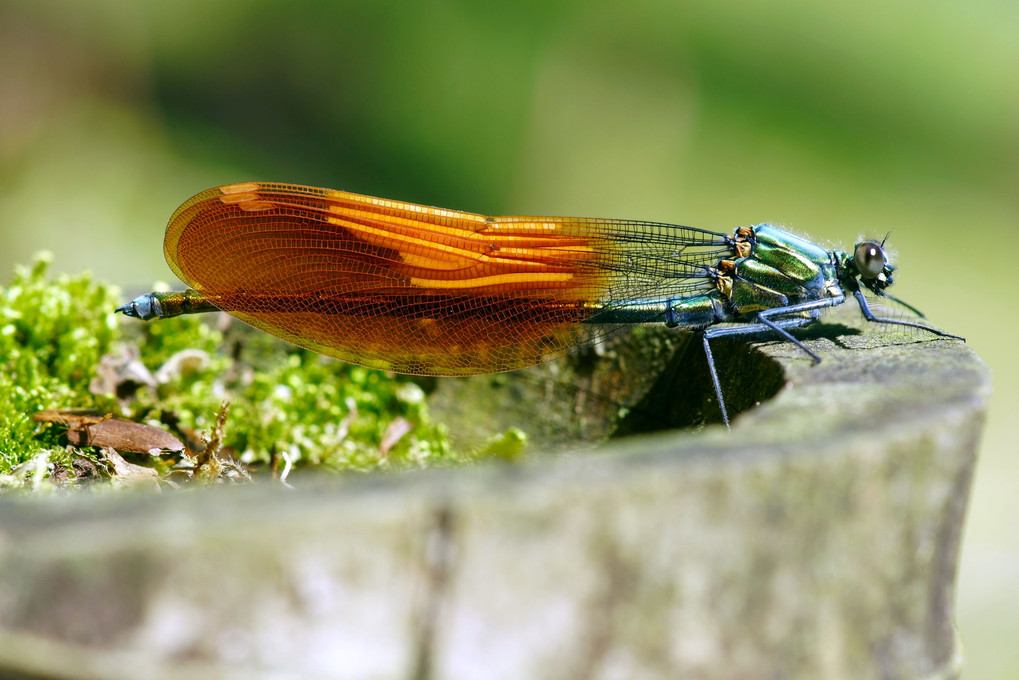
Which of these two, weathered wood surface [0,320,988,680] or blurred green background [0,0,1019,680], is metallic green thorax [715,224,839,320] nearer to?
weathered wood surface [0,320,988,680]

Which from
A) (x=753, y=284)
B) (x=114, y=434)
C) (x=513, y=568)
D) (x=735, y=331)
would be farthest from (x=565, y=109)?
(x=513, y=568)

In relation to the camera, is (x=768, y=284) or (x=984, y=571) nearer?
(x=768, y=284)

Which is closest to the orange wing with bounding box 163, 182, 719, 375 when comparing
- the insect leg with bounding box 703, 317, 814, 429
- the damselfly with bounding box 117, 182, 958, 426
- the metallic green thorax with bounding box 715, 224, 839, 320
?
the damselfly with bounding box 117, 182, 958, 426

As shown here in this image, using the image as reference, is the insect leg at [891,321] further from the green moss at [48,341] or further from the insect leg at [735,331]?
the green moss at [48,341]

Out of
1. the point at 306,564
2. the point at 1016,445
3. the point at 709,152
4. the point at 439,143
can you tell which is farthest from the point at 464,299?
the point at 709,152

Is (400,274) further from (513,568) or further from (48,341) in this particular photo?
(513,568)

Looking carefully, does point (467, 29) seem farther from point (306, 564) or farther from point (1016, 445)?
point (306, 564)

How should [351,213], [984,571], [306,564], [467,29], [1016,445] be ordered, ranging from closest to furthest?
[306,564]
[351,213]
[984,571]
[1016,445]
[467,29]
